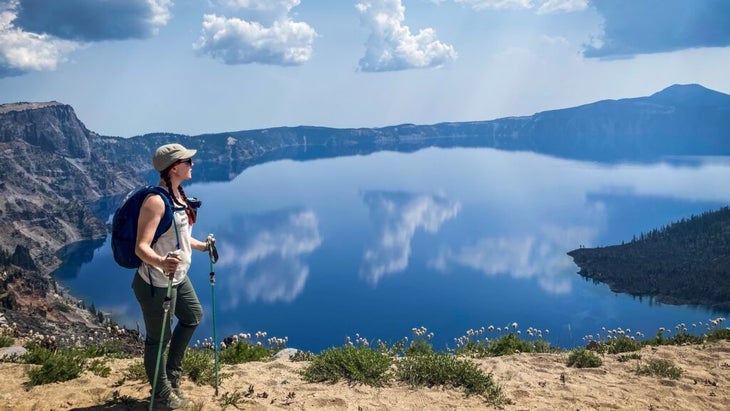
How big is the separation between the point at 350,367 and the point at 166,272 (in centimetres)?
442

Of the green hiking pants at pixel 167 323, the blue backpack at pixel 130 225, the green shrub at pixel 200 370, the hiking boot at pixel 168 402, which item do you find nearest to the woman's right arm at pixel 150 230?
the blue backpack at pixel 130 225

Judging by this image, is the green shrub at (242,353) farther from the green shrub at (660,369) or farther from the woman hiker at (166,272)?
the green shrub at (660,369)

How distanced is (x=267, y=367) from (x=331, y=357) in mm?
1496

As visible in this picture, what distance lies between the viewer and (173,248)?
23.5 ft

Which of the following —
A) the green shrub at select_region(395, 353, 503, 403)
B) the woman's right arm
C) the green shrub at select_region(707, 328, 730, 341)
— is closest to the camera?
the woman's right arm

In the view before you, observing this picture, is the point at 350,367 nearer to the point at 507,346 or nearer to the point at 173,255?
the point at 173,255

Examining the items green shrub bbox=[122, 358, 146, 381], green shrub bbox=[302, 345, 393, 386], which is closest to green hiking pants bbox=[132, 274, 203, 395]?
green shrub bbox=[122, 358, 146, 381]

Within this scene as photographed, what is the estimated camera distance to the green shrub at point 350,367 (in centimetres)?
972

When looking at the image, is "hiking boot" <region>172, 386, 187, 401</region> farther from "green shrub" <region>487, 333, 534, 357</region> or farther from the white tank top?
"green shrub" <region>487, 333, 534, 357</region>

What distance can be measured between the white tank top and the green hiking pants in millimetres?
125

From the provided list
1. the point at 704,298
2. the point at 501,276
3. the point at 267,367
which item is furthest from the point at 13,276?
the point at 704,298

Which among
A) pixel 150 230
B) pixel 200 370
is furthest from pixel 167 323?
pixel 200 370

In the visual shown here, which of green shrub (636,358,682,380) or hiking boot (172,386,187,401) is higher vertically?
hiking boot (172,386,187,401)

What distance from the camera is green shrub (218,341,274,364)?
11.9 metres
